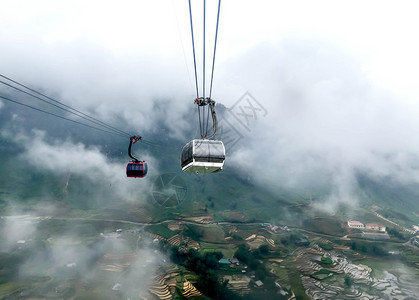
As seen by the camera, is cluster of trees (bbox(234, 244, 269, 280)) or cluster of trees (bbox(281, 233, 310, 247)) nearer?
cluster of trees (bbox(234, 244, 269, 280))

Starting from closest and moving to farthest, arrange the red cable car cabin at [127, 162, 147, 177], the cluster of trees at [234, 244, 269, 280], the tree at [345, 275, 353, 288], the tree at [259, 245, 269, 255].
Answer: the red cable car cabin at [127, 162, 147, 177], the tree at [345, 275, 353, 288], the cluster of trees at [234, 244, 269, 280], the tree at [259, 245, 269, 255]

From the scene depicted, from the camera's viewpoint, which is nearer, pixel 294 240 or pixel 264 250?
pixel 264 250

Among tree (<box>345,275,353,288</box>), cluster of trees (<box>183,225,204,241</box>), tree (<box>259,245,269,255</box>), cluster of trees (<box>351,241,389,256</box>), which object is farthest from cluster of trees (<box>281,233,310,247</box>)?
cluster of trees (<box>183,225,204,241</box>)

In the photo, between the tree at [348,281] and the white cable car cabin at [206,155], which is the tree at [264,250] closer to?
the tree at [348,281]

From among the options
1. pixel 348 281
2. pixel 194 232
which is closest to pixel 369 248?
pixel 348 281

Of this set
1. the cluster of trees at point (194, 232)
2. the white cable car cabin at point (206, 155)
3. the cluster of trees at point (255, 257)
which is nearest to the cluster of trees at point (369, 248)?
the cluster of trees at point (255, 257)

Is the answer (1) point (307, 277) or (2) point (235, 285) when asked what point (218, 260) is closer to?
(2) point (235, 285)

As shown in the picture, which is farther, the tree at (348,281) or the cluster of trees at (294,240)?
the cluster of trees at (294,240)

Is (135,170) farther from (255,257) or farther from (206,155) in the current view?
(255,257)

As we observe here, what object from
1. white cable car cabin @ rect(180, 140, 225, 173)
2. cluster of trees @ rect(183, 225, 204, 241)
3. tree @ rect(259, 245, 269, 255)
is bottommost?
tree @ rect(259, 245, 269, 255)

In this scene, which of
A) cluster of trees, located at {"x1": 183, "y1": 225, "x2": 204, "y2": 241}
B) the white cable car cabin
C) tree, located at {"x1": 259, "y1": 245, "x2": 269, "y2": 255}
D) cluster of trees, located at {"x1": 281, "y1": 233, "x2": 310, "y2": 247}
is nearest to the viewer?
the white cable car cabin

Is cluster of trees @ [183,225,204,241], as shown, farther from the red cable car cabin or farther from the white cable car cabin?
the white cable car cabin
